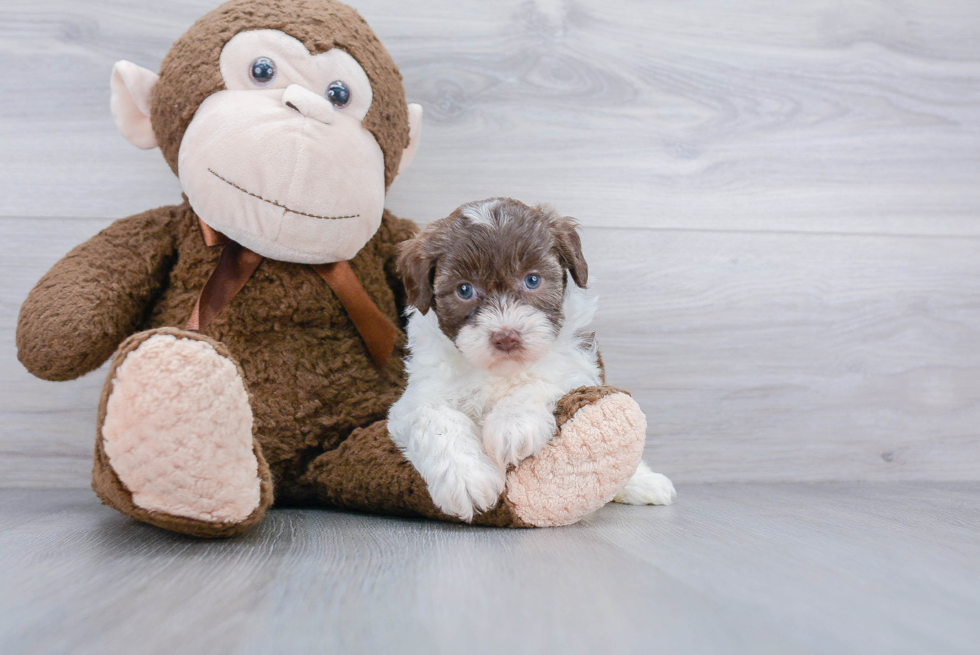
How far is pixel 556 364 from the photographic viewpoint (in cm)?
138

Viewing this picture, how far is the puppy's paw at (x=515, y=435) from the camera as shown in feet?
3.93

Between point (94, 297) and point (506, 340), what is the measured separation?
79 cm

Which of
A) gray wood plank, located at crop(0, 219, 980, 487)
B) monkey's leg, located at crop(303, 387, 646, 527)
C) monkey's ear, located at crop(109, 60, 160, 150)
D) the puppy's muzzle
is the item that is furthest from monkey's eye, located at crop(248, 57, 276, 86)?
gray wood plank, located at crop(0, 219, 980, 487)

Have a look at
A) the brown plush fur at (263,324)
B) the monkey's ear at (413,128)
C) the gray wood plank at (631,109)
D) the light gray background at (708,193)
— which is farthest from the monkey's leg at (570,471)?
the gray wood plank at (631,109)

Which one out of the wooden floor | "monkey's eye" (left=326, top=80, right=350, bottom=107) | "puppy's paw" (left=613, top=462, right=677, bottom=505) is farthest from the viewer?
"puppy's paw" (left=613, top=462, right=677, bottom=505)

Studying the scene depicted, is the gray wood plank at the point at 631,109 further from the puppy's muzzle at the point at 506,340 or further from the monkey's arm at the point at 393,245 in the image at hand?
the puppy's muzzle at the point at 506,340

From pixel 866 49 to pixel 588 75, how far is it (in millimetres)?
830

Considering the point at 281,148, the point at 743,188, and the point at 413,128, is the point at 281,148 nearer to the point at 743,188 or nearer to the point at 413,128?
the point at 413,128

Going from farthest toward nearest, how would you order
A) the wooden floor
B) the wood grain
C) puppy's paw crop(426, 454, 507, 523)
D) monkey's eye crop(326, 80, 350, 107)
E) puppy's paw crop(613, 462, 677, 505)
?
the wood grain → puppy's paw crop(613, 462, 677, 505) → monkey's eye crop(326, 80, 350, 107) → puppy's paw crop(426, 454, 507, 523) → the wooden floor

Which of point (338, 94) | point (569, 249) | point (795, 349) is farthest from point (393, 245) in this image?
point (795, 349)

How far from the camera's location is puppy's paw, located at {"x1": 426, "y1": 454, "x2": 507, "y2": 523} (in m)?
1.17

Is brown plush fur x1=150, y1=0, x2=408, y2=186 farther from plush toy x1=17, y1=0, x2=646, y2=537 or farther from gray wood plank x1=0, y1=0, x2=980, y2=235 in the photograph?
gray wood plank x1=0, y1=0, x2=980, y2=235

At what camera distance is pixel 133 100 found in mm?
1443

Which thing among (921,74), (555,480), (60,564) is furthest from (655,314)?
(60,564)
